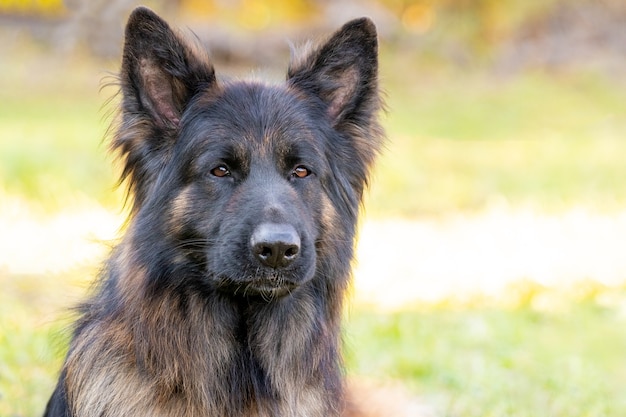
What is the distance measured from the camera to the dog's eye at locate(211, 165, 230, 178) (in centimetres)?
448

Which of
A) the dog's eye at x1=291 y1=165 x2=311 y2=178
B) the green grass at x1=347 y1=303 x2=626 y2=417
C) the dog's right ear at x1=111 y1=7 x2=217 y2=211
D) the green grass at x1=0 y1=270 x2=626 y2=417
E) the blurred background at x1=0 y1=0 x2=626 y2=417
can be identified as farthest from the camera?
the blurred background at x1=0 y1=0 x2=626 y2=417

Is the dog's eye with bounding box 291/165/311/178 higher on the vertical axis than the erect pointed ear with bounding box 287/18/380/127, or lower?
lower

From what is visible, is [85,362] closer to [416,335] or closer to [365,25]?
[365,25]

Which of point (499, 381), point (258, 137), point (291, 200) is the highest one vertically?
point (258, 137)

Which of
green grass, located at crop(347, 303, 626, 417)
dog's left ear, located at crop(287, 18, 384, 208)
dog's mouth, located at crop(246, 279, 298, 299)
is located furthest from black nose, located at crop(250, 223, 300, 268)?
green grass, located at crop(347, 303, 626, 417)

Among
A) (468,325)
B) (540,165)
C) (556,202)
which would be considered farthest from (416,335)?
(540,165)

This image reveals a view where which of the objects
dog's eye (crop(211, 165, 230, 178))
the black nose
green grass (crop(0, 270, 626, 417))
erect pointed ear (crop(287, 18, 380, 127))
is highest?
erect pointed ear (crop(287, 18, 380, 127))

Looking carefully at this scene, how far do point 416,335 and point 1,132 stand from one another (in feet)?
34.8

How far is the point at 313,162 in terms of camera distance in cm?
463

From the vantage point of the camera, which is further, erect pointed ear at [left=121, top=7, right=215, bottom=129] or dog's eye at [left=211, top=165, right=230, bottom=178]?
dog's eye at [left=211, top=165, right=230, bottom=178]

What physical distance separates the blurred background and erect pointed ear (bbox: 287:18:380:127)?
382mm

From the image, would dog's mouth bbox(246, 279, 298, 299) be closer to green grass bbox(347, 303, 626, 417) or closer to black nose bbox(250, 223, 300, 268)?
black nose bbox(250, 223, 300, 268)

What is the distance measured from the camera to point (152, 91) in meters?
4.51

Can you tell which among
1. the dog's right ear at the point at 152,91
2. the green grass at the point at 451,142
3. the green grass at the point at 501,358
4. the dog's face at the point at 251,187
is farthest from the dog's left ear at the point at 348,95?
the green grass at the point at 501,358
